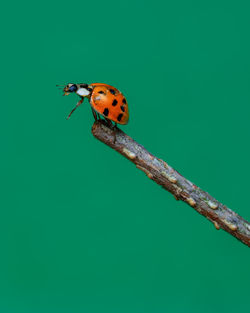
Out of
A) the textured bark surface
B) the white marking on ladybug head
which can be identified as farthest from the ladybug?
the textured bark surface

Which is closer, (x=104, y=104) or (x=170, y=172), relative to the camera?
(x=170, y=172)

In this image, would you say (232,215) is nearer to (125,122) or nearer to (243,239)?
(243,239)

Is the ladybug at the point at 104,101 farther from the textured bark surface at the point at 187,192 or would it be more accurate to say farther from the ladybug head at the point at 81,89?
the textured bark surface at the point at 187,192

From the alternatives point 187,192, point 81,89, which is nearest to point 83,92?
point 81,89

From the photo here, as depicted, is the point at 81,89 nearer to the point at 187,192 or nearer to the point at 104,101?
the point at 104,101

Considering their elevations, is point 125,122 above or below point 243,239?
above

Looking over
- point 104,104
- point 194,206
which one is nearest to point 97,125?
point 104,104
